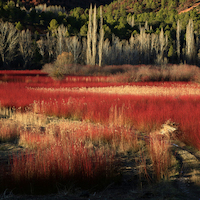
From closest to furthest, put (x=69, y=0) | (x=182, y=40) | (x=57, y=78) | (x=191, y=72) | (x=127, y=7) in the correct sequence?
(x=57, y=78) → (x=191, y=72) → (x=182, y=40) → (x=127, y=7) → (x=69, y=0)

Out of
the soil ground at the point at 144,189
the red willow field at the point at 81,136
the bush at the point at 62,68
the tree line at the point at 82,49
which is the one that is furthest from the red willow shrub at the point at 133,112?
the tree line at the point at 82,49

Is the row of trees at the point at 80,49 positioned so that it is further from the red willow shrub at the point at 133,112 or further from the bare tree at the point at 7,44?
the red willow shrub at the point at 133,112

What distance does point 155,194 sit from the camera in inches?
102

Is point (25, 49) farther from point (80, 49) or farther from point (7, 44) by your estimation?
point (80, 49)

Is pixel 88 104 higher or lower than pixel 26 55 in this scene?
lower

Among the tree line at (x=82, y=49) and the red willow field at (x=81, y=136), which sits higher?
the tree line at (x=82, y=49)

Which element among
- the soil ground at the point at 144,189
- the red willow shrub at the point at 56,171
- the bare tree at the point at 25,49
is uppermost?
the bare tree at the point at 25,49

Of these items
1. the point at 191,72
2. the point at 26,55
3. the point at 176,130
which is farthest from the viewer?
the point at 26,55

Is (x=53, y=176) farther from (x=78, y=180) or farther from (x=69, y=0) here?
(x=69, y=0)

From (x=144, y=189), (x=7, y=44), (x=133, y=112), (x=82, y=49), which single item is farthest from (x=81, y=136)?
(x=82, y=49)

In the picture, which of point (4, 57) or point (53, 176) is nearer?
point (53, 176)

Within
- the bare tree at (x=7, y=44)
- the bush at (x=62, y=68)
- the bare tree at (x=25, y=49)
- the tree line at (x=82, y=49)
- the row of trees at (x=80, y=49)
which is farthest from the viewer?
the bare tree at (x=25, y=49)

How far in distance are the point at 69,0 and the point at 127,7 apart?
5138cm

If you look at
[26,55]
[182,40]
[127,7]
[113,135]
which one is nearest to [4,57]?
[26,55]
